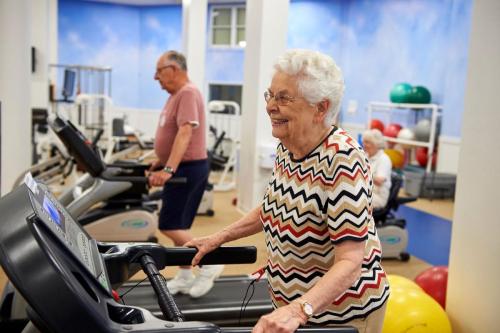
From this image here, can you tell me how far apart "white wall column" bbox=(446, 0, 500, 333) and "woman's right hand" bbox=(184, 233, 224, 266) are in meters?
1.46

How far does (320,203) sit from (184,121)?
196 cm

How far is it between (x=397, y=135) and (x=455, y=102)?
1.13m

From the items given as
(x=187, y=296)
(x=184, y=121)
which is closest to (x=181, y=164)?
(x=184, y=121)

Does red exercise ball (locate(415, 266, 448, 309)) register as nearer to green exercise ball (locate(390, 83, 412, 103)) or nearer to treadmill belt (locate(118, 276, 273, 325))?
treadmill belt (locate(118, 276, 273, 325))

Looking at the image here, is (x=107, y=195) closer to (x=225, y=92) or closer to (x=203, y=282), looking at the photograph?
(x=203, y=282)

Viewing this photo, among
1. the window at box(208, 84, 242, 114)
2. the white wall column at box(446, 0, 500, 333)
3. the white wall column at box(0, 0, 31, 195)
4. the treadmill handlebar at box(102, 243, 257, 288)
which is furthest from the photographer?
the window at box(208, 84, 242, 114)

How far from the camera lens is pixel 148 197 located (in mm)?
5176

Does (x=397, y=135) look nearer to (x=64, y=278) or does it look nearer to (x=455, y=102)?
(x=455, y=102)

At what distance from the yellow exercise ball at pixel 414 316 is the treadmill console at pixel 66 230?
1.71 metres

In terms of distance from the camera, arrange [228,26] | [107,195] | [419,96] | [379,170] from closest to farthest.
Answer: [107,195] < [379,170] < [419,96] < [228,26]

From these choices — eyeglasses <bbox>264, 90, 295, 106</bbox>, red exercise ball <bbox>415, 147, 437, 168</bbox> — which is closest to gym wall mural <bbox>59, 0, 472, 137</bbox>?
red exercise ball <bbox>415, 147, 437, 168</bbox>

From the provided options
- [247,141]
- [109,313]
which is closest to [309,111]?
[109,313]

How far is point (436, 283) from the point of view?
3.13 m

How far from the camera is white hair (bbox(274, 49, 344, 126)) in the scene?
1.43 metres
